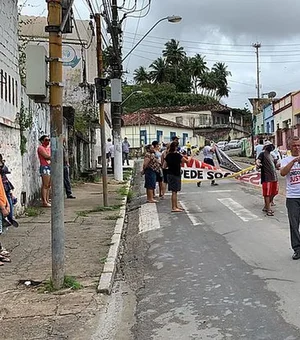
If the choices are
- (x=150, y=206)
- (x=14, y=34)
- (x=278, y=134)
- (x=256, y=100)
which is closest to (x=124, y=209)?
(x=150, y=206)

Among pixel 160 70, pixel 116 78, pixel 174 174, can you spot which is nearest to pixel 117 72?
pixel 116 78

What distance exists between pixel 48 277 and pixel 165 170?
7509 millimetres

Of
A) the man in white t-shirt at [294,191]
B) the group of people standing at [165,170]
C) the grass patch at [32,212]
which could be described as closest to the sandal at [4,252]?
the grass patch at [32,212]

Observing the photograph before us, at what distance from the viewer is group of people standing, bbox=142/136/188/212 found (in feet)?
43.6

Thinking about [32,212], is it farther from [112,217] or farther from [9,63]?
[9,63]

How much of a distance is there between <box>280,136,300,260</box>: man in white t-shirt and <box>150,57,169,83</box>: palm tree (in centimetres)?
8973

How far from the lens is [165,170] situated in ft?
47.3

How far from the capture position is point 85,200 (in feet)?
52.7

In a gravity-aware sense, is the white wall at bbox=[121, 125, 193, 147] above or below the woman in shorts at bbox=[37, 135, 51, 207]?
above

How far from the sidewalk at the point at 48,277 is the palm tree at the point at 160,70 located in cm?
8543

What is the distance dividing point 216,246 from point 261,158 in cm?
409

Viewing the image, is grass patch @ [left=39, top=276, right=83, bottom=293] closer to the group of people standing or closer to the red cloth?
the group of people standing

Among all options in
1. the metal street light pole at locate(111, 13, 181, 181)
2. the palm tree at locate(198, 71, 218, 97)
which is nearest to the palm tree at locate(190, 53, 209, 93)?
the palm tree at locate(198, 71, 218, 97)

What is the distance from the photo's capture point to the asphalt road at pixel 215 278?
5.29 meters
